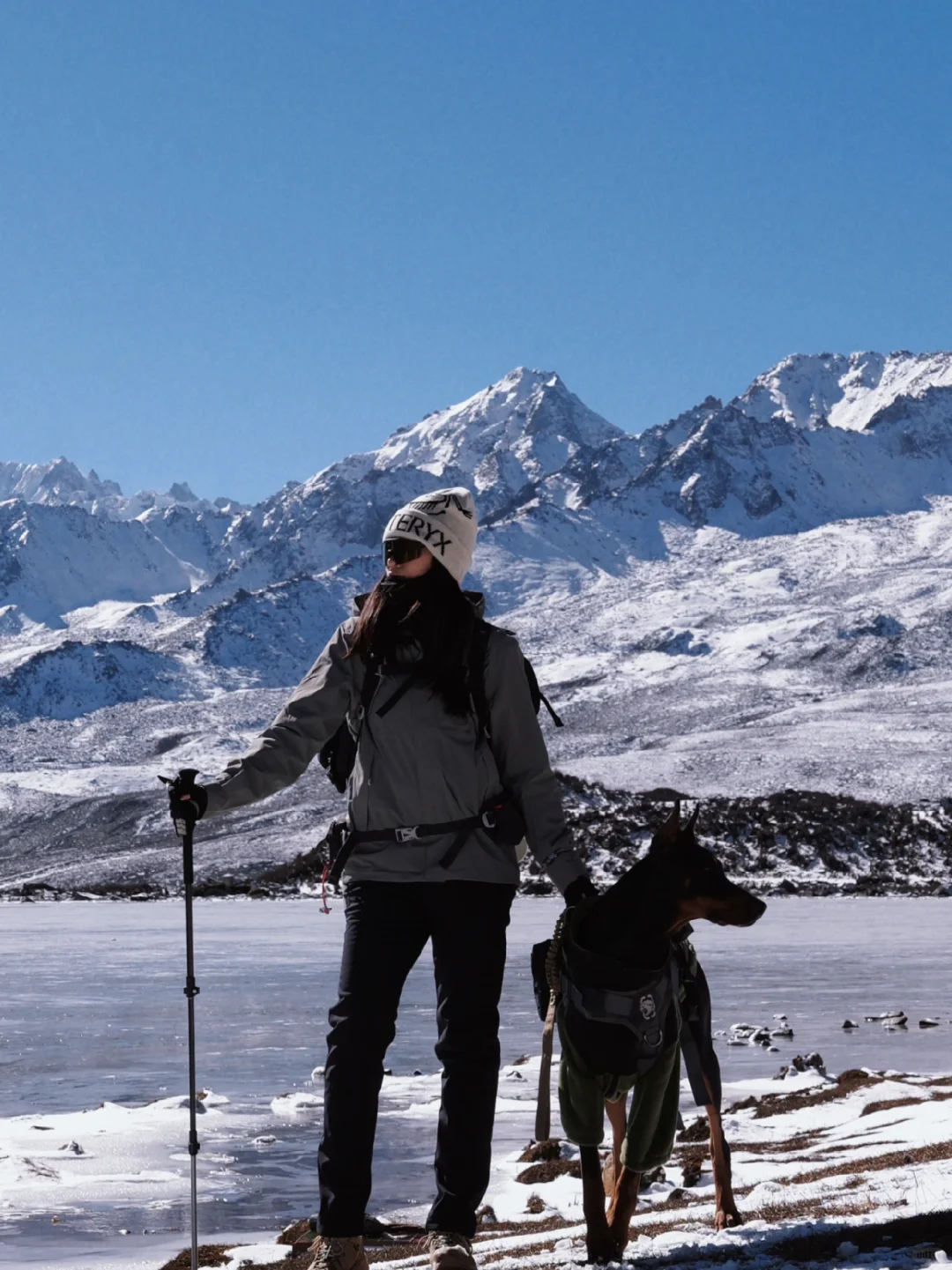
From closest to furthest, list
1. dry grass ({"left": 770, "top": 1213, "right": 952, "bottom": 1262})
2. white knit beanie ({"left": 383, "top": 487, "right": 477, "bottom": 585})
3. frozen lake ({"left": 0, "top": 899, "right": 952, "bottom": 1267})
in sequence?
dry grass ({"left": 770, "top": 1213, "right": 952, "bottom": 1262}) < white knit beanie ({"left": 383, "top": 487, "right": 477, "bottom": 585}) < frozen lake ({"left": 0, "top": 899, "right": 952, "bottom": 1267})

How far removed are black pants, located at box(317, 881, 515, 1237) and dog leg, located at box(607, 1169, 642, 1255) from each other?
501 millimetres

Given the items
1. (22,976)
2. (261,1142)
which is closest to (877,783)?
(22,976)

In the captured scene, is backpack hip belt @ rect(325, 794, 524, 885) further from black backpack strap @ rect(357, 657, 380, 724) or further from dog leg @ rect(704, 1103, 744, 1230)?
dog leg @ rect(704, 1103, 744, 1230)

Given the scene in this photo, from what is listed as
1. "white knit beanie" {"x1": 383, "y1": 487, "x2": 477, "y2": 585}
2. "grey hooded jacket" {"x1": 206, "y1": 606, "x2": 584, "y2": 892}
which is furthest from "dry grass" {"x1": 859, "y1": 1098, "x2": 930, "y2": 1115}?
"white knit beanie" {"x1": 383, "y1": 487, "x2": 477, "y2": 585}

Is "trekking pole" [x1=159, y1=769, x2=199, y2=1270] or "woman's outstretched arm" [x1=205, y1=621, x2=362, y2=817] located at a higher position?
"woman's outstretched arm" [x1=205, y1=621, x2=362, y2=817]

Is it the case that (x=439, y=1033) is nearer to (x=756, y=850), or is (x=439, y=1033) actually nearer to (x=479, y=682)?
(x=479, y=682)

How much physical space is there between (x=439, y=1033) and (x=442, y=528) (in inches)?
66.4

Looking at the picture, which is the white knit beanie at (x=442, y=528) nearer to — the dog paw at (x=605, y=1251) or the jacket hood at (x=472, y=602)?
the jacket hood at (x=472, y=602)

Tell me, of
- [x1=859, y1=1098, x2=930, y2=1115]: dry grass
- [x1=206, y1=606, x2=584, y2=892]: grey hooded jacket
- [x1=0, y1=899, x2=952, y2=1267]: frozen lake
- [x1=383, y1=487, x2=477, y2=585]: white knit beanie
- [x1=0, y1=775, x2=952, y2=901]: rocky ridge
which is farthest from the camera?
[x1=0, y1=775, x2=952, y2=901]: rocky ridge

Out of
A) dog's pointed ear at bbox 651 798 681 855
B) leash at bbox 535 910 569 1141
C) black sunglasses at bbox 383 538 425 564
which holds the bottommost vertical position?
leash at bbox 535 910 569 1141

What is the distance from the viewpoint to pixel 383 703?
16.6ft

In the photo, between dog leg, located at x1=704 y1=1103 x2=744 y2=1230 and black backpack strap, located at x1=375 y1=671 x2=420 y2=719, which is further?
dog leg, located at x1=704 y1=1103 x2=744 y2=1230

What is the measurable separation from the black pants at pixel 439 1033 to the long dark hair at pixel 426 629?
2.16 ft

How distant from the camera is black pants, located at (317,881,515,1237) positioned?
482 centimetres
